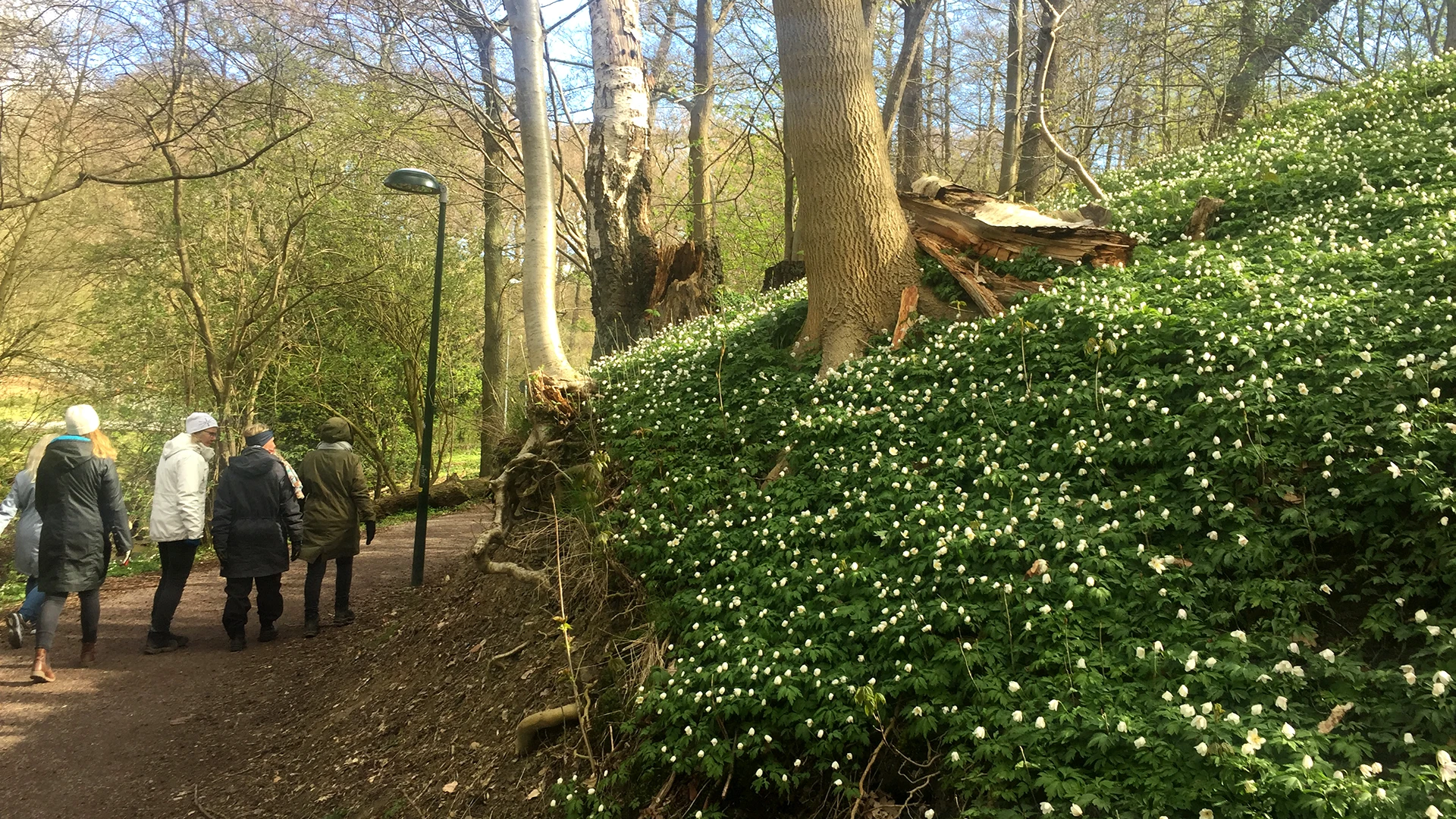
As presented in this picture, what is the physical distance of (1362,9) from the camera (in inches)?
565

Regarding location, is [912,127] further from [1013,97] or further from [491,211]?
[491,211]

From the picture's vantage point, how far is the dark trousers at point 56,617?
6.52 m

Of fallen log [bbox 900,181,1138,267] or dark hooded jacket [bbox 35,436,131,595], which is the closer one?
fallen log [bbox 900,181,1138,267]

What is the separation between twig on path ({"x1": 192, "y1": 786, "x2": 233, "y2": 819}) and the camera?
5070mm

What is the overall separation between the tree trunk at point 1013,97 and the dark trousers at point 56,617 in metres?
12.3

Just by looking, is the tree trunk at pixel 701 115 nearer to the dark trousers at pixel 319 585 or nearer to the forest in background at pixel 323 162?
the forest in background at pixel 323 162

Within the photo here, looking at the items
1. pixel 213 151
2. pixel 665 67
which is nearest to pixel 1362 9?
pixel 665 67

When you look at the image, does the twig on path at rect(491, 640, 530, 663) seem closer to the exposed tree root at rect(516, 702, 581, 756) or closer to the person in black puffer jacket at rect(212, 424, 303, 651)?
the exposed tree root at rect(516, 702, 581, 756)

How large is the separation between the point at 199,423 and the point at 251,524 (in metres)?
1.17

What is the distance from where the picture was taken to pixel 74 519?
650 cm

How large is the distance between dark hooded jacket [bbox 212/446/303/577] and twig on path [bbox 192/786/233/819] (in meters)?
2.37

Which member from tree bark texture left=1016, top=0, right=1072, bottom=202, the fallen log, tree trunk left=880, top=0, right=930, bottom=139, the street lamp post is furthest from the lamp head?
tree bark texture left=1016, top=0, right=1072, bottom=202

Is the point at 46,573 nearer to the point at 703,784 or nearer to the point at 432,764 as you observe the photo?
the point at 432,764

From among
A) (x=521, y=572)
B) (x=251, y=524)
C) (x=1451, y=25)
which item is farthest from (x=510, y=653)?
(x=1451, y=25)
